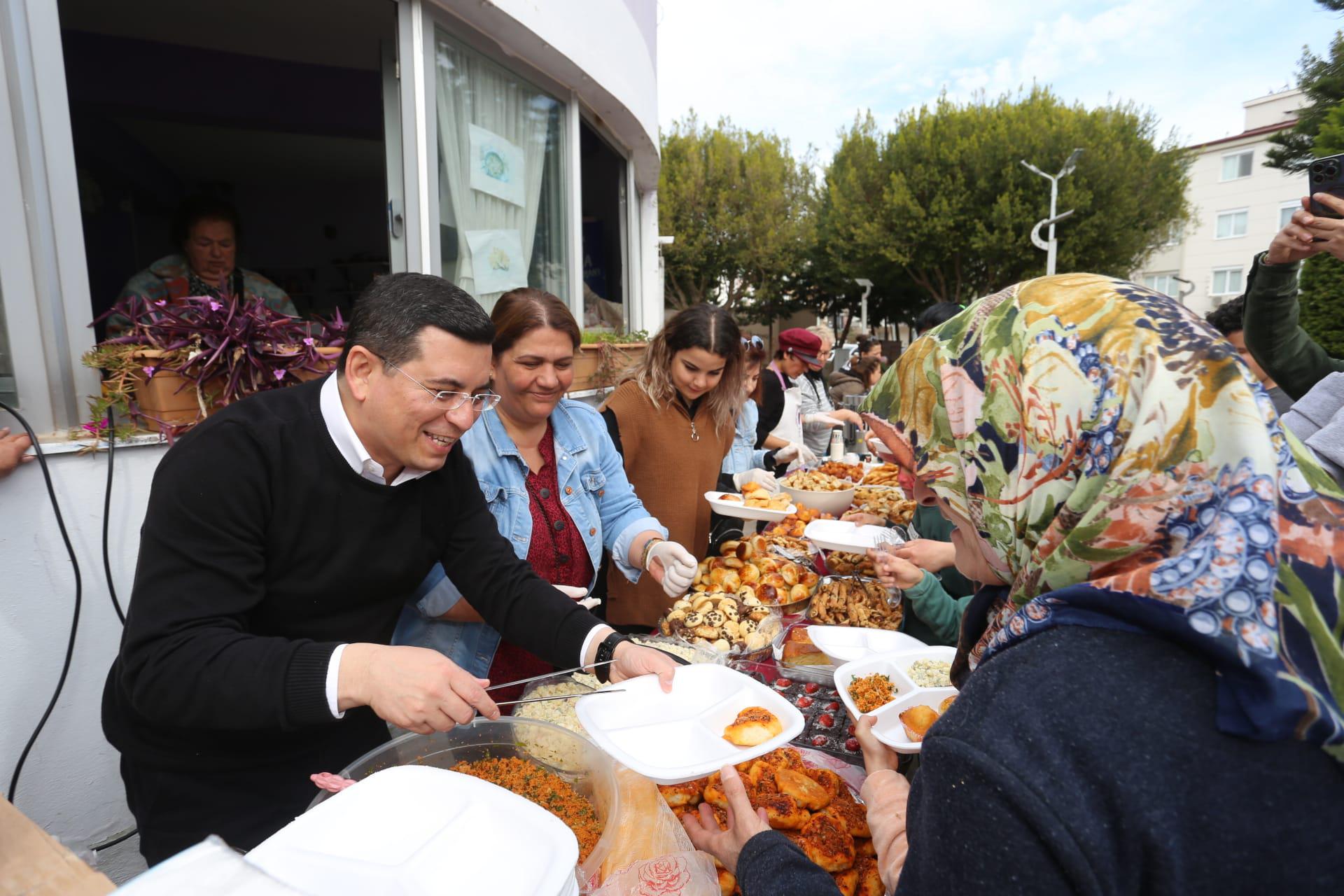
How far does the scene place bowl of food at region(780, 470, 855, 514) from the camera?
11.3 ft

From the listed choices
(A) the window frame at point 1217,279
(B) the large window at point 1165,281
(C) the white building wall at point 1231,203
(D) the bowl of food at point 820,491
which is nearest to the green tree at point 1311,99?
(D) the bowl of food at point 820,491

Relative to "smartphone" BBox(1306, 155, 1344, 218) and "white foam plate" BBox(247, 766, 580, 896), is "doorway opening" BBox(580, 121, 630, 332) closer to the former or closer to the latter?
"smartphone" BBox(1306, 155, 1344, 218)

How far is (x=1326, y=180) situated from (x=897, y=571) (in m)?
2.18

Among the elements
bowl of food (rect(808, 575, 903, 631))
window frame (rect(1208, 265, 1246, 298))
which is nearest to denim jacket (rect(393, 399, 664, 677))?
bowl of food (rect(808, 575, 903, 631))

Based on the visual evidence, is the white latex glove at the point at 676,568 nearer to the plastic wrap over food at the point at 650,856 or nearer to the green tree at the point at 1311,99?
the plastic wrap over food at the point at 650,856

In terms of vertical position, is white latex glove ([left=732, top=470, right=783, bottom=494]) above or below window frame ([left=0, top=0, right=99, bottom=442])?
below

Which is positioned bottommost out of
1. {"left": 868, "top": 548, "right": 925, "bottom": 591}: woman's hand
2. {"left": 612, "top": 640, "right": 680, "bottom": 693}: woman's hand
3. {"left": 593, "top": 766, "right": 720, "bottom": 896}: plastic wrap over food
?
{"left": 593, "top": 766, "right": 720, "bottom": 896}: plastic wrap over food

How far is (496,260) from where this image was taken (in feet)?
14.9

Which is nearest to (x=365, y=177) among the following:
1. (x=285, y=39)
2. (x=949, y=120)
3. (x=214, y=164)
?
(x=214, y=164)

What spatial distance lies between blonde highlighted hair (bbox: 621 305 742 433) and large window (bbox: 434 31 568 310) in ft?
4.59

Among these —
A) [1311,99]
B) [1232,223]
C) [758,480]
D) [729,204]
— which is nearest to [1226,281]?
[1232,223]

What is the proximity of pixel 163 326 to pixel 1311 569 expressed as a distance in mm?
3028

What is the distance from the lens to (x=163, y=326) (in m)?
2.42

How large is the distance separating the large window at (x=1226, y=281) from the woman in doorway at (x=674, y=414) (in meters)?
41.0
